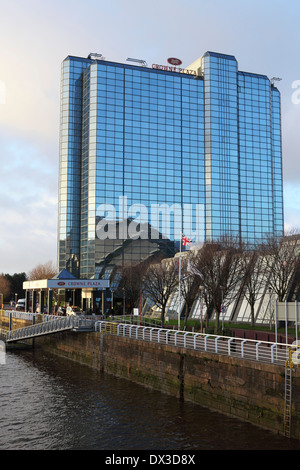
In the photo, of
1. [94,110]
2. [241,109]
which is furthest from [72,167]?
[241,109]

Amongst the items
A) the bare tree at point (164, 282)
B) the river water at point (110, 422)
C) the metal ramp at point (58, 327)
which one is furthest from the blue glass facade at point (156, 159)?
the river water at point (110, 422)

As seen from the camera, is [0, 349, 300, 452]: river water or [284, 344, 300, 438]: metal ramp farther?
[0, 349, 300, 452]: river water

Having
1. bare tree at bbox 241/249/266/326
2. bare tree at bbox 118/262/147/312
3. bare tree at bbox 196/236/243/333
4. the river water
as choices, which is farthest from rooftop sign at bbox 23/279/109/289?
the river water

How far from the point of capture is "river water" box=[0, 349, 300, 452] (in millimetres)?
20984

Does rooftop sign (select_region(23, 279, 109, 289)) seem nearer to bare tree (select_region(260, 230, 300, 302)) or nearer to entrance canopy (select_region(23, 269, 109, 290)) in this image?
entrance canopy (select_region(23, 269, 109, 290))

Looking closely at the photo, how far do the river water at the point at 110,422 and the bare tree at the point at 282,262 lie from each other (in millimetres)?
21727

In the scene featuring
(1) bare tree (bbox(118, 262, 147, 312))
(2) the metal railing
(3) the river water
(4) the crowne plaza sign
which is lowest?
(3) the river water

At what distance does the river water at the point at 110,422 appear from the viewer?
21.0 meters

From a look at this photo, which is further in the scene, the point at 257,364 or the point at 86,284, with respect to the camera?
the point at 86,284

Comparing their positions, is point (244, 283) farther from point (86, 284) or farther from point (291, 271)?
point (86, 284)

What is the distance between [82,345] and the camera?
46906mm

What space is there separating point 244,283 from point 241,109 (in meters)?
87.1

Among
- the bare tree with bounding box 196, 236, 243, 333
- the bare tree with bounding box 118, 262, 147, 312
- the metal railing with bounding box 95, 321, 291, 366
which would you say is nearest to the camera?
the metal railing with bounding box 95, 321, 291, 366

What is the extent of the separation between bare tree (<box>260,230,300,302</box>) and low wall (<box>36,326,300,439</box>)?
1926 centimetres
